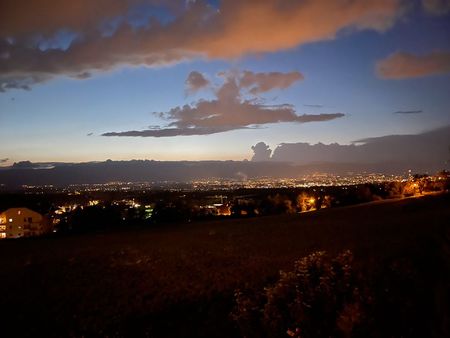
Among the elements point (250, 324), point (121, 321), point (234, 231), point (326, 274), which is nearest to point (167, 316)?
point (121, 321)

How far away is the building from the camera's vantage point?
163 feet

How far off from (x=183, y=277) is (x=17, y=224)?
41243mm

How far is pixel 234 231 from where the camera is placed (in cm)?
2769

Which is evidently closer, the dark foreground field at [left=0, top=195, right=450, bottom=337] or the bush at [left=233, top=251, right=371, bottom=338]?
the bush at [left=233, top=251, right=371, bottom=338]

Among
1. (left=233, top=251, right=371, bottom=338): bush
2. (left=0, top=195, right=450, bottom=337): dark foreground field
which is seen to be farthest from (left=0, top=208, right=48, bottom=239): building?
(left=233, top=251, right=371, bottom=338): bush

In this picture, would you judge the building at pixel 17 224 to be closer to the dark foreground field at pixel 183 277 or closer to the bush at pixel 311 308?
the dark foreground field at pixel 183 277

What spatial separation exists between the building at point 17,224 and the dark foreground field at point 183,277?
26.8 meters

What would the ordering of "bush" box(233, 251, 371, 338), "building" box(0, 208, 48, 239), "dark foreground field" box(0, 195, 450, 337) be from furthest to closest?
"building" box(0, 208, 48, 239) < "dark foreground field" box(0, 195, 450, 337) < "bush" box(233, 251, 371, 338)

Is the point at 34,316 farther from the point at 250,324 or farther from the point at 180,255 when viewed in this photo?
the point at 180,255

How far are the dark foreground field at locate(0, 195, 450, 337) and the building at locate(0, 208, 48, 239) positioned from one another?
26.8 metres

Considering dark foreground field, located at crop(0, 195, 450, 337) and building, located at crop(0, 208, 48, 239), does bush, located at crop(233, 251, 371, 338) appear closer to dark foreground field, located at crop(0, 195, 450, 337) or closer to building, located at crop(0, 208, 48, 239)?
dark foreground field, located at crop(0, 195, 450, 337)

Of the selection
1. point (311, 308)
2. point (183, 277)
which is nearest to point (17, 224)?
point (183, 277)

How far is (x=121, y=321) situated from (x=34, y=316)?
260 cm

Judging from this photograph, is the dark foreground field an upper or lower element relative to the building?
upper
